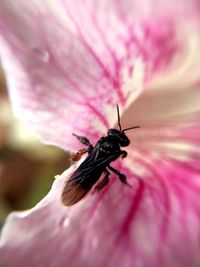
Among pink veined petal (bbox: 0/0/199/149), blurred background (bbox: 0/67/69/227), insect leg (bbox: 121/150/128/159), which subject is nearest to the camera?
pink veined petal (bbox: 0/0/199/149)

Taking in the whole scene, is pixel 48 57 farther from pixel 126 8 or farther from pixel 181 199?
pixel 181 199

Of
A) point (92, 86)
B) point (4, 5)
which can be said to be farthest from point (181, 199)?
point (4, 5)

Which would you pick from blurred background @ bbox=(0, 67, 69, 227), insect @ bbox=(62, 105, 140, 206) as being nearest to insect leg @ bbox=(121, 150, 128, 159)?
insect @ bbox=(62, 105, 140, 206)

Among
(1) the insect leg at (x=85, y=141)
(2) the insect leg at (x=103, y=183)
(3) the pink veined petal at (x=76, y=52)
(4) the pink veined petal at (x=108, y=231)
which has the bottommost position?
(4) the pink veined petal at (x=108, y=231)

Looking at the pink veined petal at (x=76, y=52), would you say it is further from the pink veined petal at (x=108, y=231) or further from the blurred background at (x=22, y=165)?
the blurred background at (x=22, y=165)

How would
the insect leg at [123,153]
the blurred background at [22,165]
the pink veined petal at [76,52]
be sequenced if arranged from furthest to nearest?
the blurred background at [22,165] → the insect leg at [123,153] → the pink veined petal at [76,52]

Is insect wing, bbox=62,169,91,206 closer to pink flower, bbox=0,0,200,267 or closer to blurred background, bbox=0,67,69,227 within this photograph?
pink flower, bbox=0,0,200,267

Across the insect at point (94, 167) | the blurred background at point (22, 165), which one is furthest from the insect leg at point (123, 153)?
the blurred background at point (22, 165)
